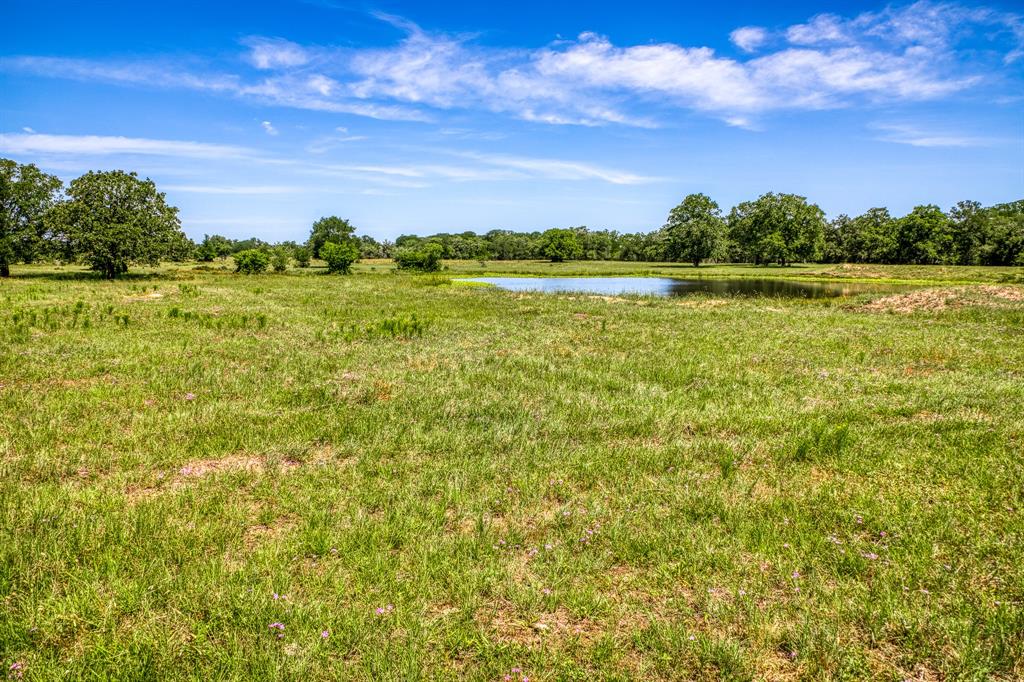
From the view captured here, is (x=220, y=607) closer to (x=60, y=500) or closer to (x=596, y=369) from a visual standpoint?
(x=60, y=500)

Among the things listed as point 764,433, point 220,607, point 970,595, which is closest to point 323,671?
point 220,607

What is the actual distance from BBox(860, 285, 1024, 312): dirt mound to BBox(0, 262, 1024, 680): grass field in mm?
22359

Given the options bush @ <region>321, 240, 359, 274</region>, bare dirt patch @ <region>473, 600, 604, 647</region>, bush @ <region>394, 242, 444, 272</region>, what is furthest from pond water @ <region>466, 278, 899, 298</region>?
Answer: bare dirt patch @ <region>473, 600, 604, 647</region>

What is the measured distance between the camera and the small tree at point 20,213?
5116 centimetres

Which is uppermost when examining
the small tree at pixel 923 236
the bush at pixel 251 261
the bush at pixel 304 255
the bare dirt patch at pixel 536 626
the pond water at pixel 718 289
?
the small tree at pixel 923 236

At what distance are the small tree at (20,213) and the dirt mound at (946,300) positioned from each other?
74.4 meters

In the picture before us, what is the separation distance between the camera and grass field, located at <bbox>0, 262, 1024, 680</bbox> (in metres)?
4.39

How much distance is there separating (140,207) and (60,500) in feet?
213

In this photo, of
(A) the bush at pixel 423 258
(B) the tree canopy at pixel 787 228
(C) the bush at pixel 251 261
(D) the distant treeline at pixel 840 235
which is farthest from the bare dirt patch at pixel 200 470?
(B) the tree canopy at pixel 787 228

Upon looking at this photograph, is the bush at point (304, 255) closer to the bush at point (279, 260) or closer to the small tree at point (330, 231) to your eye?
the small tree at point (330, 231)

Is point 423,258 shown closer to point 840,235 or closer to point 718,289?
point 718,289

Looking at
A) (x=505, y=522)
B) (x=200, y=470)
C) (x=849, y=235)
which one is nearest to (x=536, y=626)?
(x=505, y=522)

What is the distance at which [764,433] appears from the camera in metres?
9.77

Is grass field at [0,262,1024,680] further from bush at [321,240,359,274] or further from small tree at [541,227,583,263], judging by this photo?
small tree at [541,227,583,263]
